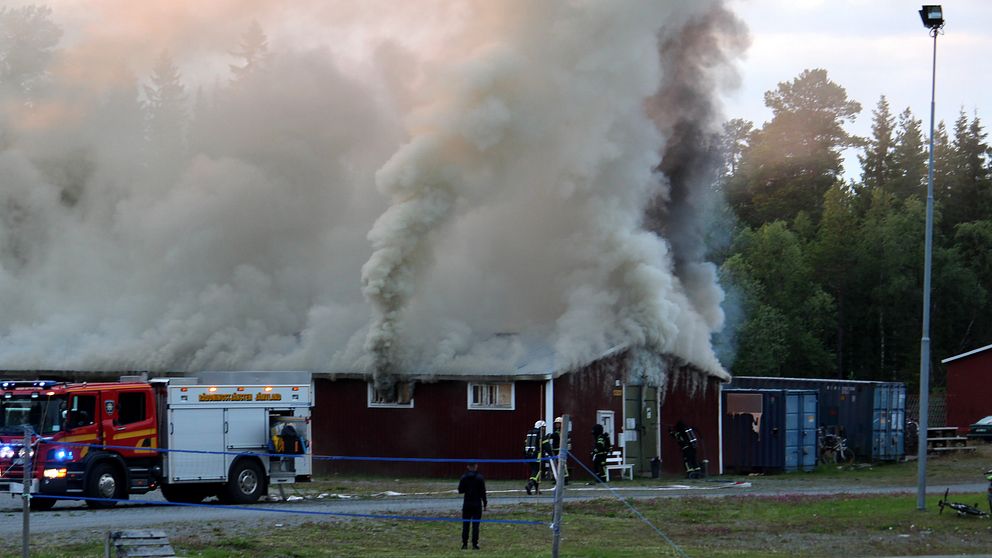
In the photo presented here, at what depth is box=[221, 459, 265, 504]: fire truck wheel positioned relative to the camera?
27.4 meters

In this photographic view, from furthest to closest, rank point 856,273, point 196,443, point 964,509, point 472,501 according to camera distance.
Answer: point 856,273 < point 196,443 < point 964,509 < point 472,501

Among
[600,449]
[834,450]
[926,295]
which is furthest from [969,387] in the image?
[926,295]

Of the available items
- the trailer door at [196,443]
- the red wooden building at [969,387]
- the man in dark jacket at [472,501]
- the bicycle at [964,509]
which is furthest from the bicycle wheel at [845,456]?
the man in dark jacket at [472,501]

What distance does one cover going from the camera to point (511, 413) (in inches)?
1362

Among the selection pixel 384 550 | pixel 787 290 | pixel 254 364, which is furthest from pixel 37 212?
pixel 384 550

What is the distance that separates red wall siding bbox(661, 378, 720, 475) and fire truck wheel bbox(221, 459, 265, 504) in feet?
42.9

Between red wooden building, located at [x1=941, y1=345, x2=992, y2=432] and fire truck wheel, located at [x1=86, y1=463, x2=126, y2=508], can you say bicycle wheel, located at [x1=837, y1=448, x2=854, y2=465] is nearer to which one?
red wooden building, located at [x1=941, y1=345, x2=992, y2=432]

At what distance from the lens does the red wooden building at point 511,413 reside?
34.5 metres

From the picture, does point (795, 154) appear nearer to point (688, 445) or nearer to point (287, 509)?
point (688, 445)

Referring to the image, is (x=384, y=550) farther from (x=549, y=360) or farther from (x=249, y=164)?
(x=249, y=164)

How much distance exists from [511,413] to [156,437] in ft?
35.2

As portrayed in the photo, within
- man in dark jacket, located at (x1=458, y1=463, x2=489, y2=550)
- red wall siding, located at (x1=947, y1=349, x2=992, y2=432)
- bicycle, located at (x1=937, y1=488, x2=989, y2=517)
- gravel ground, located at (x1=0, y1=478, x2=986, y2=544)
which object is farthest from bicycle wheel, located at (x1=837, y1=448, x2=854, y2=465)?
man in dark jacket, located at (x1=458, y1=463, x2=489, y2=550)

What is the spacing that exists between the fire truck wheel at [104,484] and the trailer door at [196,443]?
1.14 meters

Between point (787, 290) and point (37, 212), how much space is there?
37.7 m
